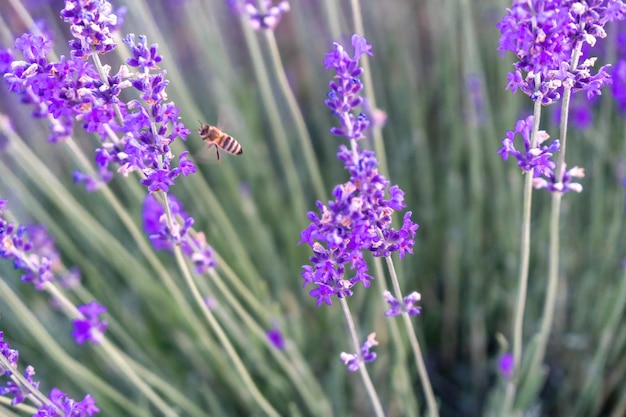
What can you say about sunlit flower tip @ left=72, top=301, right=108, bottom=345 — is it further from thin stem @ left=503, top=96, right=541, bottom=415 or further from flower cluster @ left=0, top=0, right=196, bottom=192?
thin stem @ left=503, top=96, right=541, bottom=415

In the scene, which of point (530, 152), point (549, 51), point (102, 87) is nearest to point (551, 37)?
point (549, 51)

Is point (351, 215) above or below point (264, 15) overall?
below

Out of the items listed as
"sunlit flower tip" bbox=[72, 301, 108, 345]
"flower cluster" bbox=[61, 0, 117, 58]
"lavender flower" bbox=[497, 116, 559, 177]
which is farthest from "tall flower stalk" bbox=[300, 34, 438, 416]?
"sunlit flower tip" bbox=[72, 301, 108, 345]

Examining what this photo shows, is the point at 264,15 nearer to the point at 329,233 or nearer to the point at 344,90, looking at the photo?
the point at 344,90

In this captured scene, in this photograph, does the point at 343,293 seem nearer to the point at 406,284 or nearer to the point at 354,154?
the point at 354,154

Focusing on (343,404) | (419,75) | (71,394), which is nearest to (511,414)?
(343,404)

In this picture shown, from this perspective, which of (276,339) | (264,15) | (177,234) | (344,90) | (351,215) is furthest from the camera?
(276,339)

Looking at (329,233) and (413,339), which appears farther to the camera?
(413,339)

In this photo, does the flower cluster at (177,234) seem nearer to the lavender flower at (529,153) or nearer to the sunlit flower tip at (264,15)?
the sunlit flower tip at (264,15)

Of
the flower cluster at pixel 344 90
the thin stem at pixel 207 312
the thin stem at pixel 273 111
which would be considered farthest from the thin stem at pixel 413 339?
the thin stem at pixel 273 111
